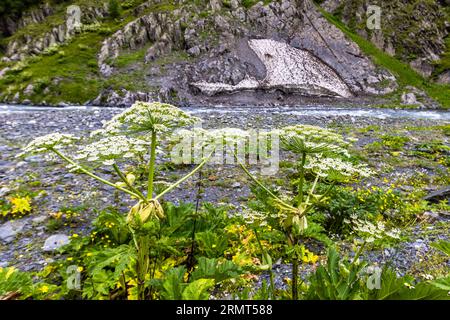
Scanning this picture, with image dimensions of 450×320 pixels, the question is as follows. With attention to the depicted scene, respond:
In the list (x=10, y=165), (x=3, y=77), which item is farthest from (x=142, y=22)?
(x=10, y=165)

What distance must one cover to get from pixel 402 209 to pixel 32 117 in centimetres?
1775

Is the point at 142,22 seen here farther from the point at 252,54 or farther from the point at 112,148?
the point at 112,148

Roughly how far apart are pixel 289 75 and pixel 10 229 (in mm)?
36170

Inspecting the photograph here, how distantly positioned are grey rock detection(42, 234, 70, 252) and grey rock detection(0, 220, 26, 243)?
74 cm

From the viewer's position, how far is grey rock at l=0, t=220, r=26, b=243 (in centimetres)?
574

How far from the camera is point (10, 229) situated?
6035 mm

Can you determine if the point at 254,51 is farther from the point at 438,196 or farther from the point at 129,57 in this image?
the point at 438,196

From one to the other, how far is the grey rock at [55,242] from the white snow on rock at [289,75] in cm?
2923

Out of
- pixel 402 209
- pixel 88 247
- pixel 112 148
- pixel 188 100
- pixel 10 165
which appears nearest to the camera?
pixel 112 148

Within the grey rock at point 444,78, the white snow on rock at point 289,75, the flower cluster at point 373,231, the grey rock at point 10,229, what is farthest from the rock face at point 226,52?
the flower cluster at point 373,231

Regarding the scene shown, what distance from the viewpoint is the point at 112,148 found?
397 centimetres

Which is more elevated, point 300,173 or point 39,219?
point 300,173

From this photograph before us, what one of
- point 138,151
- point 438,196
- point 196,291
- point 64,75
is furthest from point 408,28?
point 196,291
